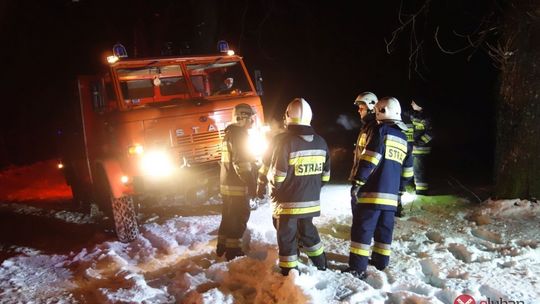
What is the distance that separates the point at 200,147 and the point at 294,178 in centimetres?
261

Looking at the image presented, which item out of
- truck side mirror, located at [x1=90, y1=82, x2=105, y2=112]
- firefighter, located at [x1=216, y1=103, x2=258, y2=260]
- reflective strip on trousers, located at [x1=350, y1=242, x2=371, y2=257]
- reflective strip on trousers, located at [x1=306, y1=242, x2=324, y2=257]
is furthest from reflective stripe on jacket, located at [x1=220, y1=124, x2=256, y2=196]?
truck side mirror, located at [x1=90, y1=82, x2=105, y2=112]

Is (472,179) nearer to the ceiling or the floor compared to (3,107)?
nearer to the floor

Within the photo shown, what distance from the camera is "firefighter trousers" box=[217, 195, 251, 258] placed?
496cm

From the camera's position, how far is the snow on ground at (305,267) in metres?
3.89

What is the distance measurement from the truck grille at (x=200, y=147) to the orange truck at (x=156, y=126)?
0.02 m

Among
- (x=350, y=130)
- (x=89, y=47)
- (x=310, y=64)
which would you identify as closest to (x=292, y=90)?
(x=310, y=64)

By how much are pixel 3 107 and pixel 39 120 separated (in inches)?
60.9

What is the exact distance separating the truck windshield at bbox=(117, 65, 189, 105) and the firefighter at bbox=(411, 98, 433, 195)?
3912 mm

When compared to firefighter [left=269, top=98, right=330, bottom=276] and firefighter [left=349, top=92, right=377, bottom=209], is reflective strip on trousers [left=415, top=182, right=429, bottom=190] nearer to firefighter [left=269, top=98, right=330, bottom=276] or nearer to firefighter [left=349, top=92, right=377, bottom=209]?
firefighter [left=349, top=92, right=377, bottom=209]

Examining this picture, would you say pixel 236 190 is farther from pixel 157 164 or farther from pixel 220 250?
pixel 157 164

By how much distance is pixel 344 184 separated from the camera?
9023 millimetres

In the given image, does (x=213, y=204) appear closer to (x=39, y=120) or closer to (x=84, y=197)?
(x=84, y=197)

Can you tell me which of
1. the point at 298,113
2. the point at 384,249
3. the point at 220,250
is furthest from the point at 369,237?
the point at 220,250

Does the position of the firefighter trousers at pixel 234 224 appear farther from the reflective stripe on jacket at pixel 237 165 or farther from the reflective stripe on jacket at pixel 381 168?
the reflective stripe on jacket at pixel 381 168
